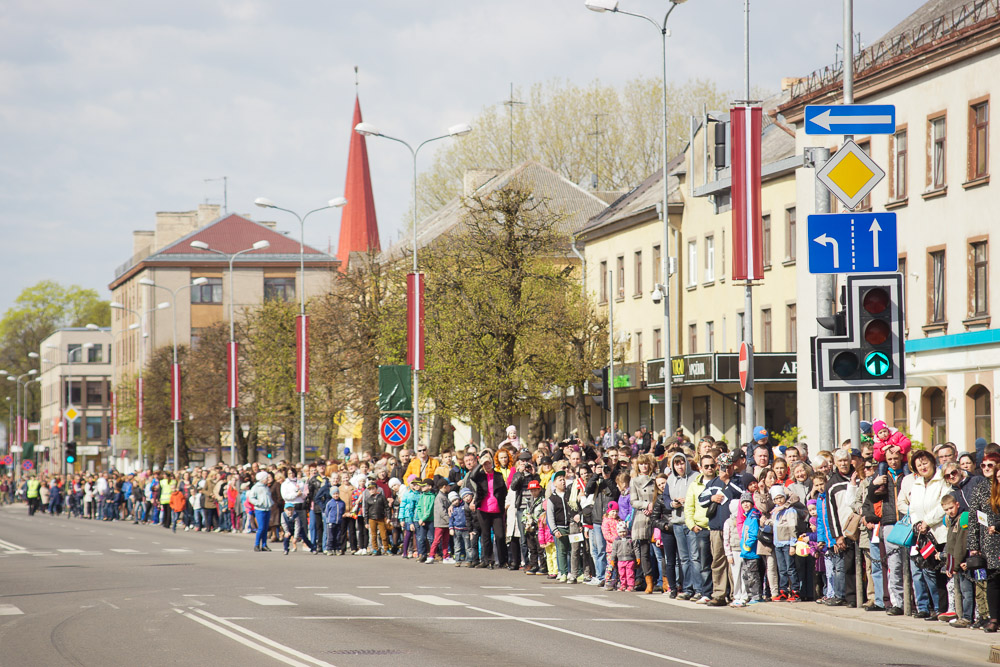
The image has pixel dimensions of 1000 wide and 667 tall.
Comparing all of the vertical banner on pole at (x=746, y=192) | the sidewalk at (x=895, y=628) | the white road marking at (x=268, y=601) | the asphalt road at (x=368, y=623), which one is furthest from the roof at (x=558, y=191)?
the sidewalk at (x=895, y=628)

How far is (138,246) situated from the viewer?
420ft

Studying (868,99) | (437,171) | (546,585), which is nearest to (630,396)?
(868,99)

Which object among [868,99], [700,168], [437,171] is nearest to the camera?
[868,99]

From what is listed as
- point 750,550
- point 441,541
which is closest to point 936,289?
point 441,541

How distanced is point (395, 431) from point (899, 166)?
1402 centimetres

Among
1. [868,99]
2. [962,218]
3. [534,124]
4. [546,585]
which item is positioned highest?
[534,124]

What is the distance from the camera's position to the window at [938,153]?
37.5m

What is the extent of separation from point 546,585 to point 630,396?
39.1 meters

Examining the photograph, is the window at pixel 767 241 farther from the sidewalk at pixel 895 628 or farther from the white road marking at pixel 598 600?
the sidewalk at pixel 895 628

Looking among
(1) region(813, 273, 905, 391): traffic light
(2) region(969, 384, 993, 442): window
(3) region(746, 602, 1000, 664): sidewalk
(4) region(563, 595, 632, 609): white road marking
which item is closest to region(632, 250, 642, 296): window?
(2) region(969, 384, 993, 442): window

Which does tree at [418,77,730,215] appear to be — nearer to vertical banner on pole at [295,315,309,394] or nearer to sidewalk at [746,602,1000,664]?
vertical banner on pole at [295,315,309,394]

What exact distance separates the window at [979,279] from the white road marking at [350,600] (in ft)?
66.0

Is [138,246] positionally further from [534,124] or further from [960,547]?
[960,547]

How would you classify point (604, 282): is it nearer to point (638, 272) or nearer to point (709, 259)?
point (638, 272)
